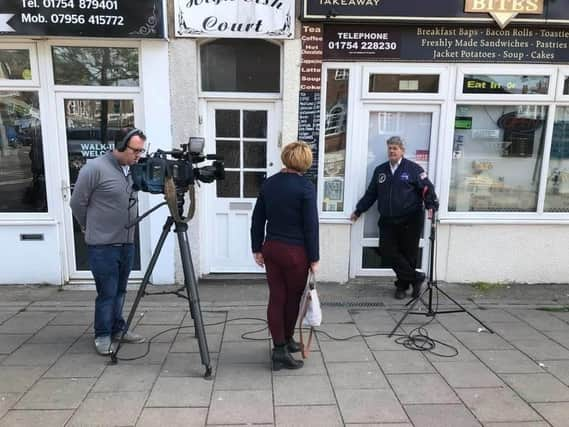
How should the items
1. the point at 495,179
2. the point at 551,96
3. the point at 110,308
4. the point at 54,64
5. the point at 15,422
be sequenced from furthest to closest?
the point at 495,179 < the point at 551,96 < the point at 54,64 < the point at 110,308 < the point at 15,422

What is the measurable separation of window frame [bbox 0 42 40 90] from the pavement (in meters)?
2.33

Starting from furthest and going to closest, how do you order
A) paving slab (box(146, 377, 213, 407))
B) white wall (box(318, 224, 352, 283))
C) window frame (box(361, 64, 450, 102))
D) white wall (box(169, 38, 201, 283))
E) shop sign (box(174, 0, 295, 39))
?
1. white wall (box(318, 224, 352, 283))
2. window frame (box(361, 64, 450, 102))
3. white wall (box(169, 38, 201, 283))
4. shop sign (box(174, 0, 295, 39))
5. paving slab (box(146, 377, 213, 407))

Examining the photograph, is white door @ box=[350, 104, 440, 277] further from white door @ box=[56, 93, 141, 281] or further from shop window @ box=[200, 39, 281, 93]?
white door @ box=[56, 93, 141, 281]

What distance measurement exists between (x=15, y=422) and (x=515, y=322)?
4.34 m

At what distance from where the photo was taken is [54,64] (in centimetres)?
499

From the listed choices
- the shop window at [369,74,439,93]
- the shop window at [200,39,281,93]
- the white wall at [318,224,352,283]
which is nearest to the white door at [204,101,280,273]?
the shop window at [200,39,281,93]

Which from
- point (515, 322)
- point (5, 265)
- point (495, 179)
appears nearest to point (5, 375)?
point (5, 265)

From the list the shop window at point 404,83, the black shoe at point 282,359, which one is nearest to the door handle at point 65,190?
the black shoe at point 282,359

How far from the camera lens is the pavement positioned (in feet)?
9.67

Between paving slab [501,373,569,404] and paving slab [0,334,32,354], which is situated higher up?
paving slab [501,373,569,404]

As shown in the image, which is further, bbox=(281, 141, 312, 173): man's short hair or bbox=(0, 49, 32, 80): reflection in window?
bbox=(0, 49, 32, 80): reflection in window

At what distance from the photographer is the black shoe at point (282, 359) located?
3.46 meters

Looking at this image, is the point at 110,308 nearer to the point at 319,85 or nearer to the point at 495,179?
the point at 319,85

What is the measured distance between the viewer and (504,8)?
4.94m
